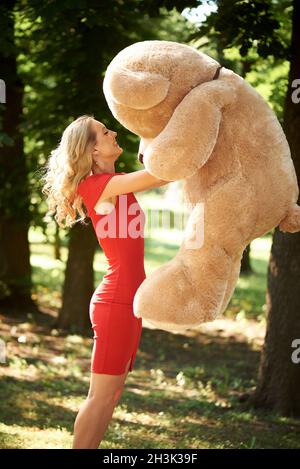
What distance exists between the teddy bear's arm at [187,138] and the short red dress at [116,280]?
46 cm

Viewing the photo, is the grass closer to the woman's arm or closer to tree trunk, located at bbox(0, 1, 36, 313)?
tree trunk, located at bbox(0, 1, 36, 313)

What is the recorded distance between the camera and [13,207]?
29.8 feet

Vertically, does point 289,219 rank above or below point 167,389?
above

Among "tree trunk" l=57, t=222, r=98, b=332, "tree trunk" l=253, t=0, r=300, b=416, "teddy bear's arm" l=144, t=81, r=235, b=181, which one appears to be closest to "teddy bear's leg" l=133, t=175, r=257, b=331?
"teddy bear's arm" l=144, t=81, r=235, b=181

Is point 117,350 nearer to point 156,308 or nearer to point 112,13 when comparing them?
point 156,308

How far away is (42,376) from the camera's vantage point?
722cm

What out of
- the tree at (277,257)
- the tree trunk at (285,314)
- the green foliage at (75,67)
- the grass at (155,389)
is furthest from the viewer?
the green foliage at (75,67)

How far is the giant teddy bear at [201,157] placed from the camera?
3117 mm

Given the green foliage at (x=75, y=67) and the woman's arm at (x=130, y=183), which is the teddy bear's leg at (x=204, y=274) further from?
the green foliage at (x=75, y=67)

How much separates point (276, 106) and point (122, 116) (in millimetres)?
4653

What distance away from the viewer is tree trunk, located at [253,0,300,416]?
5957mm

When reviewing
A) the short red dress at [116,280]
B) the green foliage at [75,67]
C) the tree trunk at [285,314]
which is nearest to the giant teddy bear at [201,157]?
the short red dress at [116,280]

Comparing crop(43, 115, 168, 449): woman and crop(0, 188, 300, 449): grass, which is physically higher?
crop(43, 115, 168, 449): woman

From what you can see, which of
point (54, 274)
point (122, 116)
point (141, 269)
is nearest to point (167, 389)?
point (141, 269)
